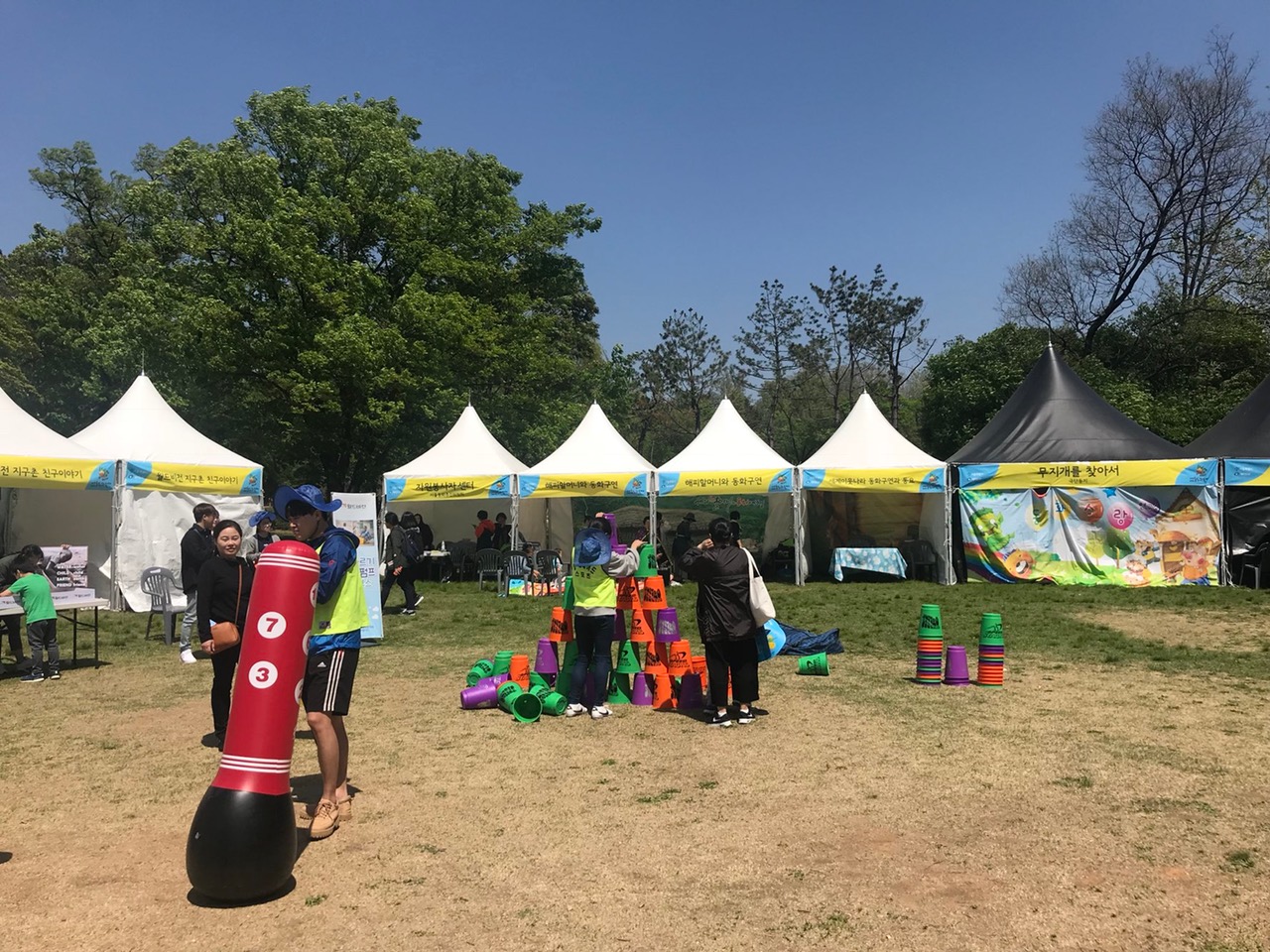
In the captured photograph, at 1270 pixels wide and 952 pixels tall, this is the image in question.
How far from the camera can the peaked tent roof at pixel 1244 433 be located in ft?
56.6

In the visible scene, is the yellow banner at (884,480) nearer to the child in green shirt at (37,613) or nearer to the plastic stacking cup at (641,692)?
the plastic stacking cup at (641,692)

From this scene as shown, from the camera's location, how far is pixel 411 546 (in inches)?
538

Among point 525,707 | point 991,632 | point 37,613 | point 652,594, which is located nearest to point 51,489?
point 37,613

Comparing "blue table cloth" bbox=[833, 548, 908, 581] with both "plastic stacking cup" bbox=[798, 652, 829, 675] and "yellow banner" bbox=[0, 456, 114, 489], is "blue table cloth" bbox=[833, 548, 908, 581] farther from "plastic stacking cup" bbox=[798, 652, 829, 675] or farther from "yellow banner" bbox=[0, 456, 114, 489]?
"yellow banner" bbox=[0, 456, 114, 489]

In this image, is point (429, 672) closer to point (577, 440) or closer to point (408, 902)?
point (408, 902)

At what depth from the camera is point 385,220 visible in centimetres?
2652

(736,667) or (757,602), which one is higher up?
(757,602)

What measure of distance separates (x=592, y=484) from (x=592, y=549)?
11046 millimetres

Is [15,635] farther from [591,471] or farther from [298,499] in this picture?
[591,471]

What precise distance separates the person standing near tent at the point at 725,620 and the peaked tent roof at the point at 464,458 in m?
11.9

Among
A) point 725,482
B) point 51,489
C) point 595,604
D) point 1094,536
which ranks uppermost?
point 725,482

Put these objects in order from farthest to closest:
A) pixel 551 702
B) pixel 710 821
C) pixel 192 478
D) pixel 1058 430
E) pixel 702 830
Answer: pixel 1058 430
pixel 192 478
pixel 551 702
pixel 710 821
pixel 702 830

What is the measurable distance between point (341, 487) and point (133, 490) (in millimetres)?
13725

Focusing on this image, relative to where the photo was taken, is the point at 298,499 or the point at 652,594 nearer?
the point at 298,499
